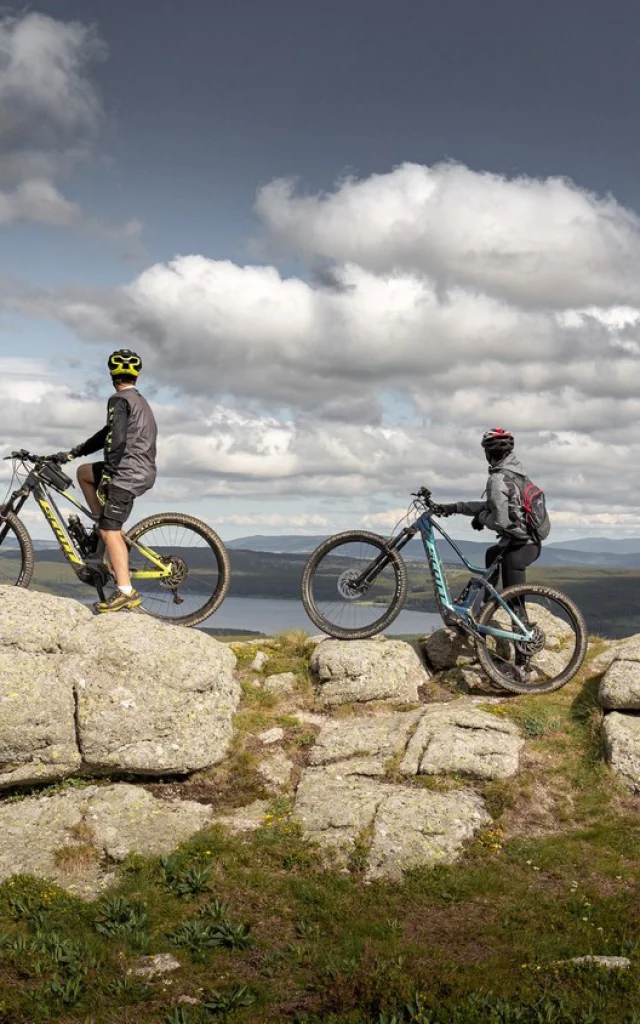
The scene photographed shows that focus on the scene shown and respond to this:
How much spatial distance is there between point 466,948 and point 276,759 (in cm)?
521

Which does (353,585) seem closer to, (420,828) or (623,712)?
(420,828)

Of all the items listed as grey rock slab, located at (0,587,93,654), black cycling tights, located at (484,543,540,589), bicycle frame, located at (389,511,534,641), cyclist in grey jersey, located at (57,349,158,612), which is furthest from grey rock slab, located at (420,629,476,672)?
grey rock slab, located at (0,587,93,654)

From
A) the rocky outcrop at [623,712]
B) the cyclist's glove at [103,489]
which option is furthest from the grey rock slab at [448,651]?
the cyclist's glove at [103,489]

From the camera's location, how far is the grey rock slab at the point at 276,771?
12.2m

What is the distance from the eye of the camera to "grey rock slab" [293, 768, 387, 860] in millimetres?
10484

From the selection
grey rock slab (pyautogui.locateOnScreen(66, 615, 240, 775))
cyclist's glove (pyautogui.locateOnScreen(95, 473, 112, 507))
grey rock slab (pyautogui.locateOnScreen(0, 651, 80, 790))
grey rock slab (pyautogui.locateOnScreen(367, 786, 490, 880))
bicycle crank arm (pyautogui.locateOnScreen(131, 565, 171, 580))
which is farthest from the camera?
bicycle crank arm (pyautogui.locateOnScreen(131, 565, 171, 580))

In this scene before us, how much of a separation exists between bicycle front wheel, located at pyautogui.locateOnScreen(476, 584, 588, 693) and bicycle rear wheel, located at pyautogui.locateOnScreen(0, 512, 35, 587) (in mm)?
8828

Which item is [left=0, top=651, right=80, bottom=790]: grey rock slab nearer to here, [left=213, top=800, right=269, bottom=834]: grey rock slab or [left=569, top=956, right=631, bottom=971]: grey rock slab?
[left=213, top=800, right=269, bottom=834]: grey rock slab

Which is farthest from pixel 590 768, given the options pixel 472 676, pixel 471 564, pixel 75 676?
pixel 75 676

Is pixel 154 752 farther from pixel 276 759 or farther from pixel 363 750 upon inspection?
pixel 363 750

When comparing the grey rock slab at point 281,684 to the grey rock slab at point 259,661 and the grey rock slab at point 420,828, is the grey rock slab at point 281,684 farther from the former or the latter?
the grey rock slab at point 420,828

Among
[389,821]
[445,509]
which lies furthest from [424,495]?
[389,821]

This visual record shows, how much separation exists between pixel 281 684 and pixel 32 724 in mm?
4816

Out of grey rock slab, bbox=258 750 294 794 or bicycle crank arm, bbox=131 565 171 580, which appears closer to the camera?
grey rock slab, bbox=258 750 294 794
